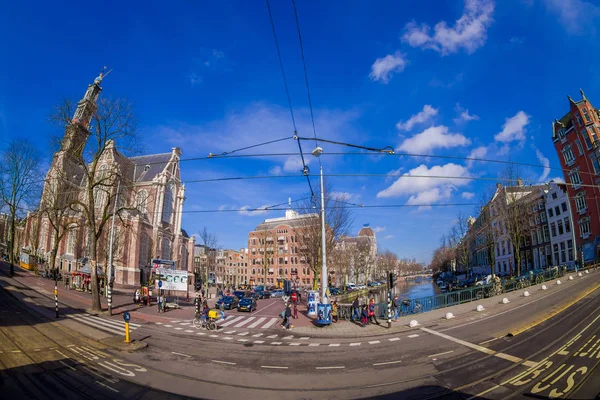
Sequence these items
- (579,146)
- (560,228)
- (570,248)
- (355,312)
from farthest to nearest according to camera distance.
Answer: (560,228) → (570,248) → (579,146) → (355,312)

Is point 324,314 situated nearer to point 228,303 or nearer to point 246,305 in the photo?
point 246,305

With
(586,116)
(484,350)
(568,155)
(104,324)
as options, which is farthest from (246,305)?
(568,155)

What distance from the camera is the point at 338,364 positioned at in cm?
1071

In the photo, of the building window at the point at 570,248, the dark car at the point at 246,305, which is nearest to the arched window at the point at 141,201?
the dark car at the point at 246,305

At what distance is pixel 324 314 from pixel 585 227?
51.4m

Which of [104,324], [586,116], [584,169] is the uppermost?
[586,116]

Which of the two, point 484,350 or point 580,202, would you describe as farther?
point 580,202

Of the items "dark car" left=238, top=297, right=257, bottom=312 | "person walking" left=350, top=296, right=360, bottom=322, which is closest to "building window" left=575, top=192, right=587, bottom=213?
"person walking" left=350, top=296, right=360, bottom=322

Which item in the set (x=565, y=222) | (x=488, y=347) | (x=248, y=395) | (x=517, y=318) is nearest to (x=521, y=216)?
(x=565, y=222)

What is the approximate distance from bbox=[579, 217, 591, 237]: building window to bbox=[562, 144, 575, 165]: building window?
1050 cm

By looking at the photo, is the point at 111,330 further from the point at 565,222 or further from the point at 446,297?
the point at 565,222

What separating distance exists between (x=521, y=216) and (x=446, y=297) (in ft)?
80.0

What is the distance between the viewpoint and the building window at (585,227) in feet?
150

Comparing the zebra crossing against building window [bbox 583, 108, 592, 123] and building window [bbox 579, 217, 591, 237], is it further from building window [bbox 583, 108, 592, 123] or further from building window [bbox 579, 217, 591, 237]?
building window [bbox 583, 108, 592, 123]
